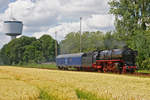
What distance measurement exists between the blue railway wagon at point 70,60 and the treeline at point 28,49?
6465 centimetres

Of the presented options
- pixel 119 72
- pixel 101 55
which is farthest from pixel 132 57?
pixel 101 55

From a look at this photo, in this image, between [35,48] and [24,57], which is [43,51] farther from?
[24,57]

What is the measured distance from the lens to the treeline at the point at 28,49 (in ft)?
411

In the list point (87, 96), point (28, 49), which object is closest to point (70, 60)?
point (87, 96)

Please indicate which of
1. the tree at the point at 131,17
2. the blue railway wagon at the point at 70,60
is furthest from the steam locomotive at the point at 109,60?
the tree at the point at 131,17

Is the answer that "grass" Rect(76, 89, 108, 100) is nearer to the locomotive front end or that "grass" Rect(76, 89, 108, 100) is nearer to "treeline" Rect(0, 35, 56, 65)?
the locomotive front end

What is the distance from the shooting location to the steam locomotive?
115 ft

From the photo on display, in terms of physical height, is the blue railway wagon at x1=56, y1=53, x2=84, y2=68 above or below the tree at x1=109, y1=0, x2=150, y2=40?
below

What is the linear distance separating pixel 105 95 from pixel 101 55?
29.4 metres

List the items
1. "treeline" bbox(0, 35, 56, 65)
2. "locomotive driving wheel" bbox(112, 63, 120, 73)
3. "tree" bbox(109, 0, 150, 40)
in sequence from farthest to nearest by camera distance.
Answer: "treeline" bbox(0, 35, 56, 65), "tree" bbox(109, 0, 150, 40), "locomotive driving wheel" bbox(112, 63, 120, 73)

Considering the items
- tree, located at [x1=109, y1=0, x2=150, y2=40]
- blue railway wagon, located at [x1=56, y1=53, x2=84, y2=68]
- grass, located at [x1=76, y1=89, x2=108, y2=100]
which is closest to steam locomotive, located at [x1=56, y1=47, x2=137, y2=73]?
blue railway wagon, located at [x1=56, y1=53, x2=84, y2=68]

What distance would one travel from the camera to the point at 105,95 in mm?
10961

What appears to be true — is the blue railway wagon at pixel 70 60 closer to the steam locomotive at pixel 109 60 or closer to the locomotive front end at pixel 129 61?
the steam locomotive at pixel 109 60

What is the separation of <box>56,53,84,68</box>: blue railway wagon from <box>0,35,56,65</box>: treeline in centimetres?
6465
